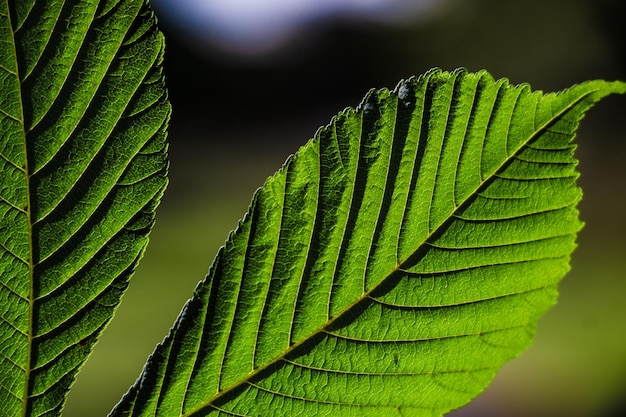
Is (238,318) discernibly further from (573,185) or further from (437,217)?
(573,185)

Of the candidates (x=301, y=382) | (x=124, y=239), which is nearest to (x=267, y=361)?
(x=301, y=382)

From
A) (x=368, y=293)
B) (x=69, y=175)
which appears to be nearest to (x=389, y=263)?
(x=368, y=293)

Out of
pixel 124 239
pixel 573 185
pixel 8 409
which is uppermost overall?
pixel 573 185

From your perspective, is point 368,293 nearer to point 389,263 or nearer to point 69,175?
point 389,263
